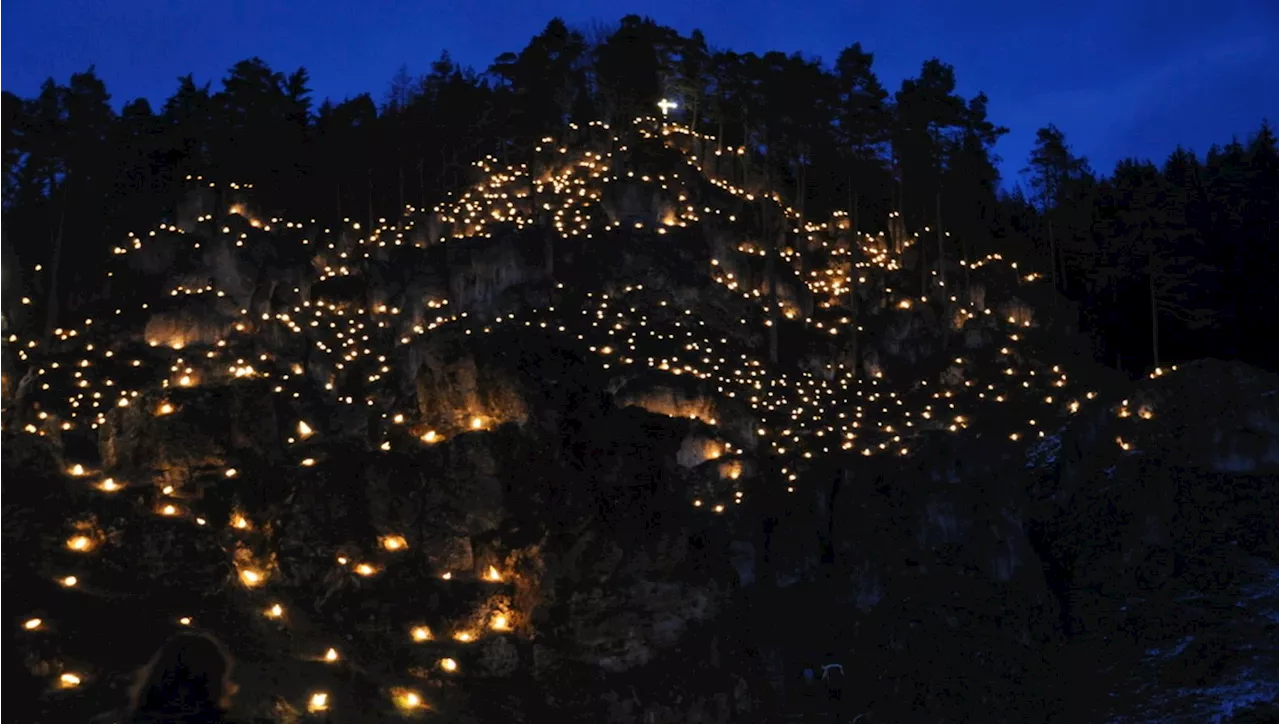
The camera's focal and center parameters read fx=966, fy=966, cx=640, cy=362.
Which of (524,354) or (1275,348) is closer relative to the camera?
(524,354)

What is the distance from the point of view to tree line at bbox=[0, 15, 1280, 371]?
34812mm

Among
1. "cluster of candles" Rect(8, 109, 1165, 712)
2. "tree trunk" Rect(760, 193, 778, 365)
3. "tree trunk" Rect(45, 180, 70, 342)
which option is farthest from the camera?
"tree trunk" Rect(760, 193, 778, 365)

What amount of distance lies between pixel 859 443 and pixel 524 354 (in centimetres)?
1037

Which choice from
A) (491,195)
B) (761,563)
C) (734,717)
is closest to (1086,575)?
(761,563)

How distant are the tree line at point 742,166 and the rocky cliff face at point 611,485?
367 cm

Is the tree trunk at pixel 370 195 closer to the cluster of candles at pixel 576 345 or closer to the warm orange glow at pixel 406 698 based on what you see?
the cluster of candles at pixel 576 345

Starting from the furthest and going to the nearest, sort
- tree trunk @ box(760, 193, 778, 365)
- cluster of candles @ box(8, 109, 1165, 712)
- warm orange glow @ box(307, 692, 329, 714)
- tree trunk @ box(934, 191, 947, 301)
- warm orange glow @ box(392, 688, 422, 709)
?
tree trunk @ box(934, 191, 947, 301), tree trunk @ box(760, 193, 778, 365), cluster of candles @ box(8, 109, 1165, 712), warm orange glow @ box(392, 688, 422, 709), warm orange glow @ box(307, 692, 329, 714)

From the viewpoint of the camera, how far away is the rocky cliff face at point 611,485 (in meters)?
20.8

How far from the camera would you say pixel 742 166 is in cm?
3991

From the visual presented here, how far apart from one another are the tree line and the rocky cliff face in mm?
3670

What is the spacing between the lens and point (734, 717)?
66.9 feet

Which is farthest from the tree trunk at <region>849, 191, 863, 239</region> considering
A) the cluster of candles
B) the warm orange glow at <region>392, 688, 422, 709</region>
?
the warm orange glow at <region>392, 688, 422, 709</region>

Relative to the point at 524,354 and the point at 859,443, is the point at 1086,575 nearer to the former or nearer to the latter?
the point at 859,443

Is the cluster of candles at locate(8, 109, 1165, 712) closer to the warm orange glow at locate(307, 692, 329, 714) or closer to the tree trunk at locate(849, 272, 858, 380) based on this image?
the tree trunk at locate(849, 272, 858, 380)
